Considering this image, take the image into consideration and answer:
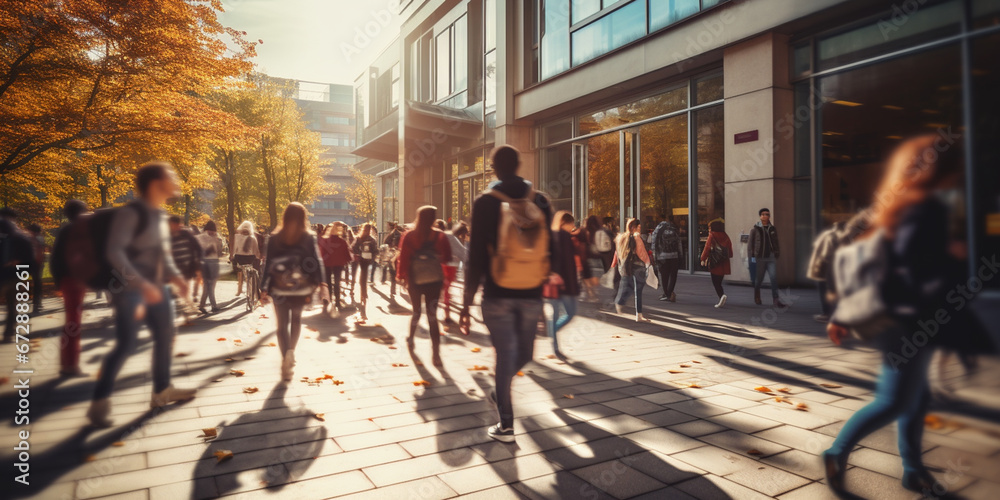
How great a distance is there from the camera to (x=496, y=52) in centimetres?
2295

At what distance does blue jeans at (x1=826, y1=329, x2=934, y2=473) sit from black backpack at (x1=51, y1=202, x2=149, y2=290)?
1038 mm

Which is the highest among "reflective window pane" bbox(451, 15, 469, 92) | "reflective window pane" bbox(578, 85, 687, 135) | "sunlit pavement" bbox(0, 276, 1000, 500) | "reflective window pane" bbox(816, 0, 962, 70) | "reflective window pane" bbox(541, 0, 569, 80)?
"reflective window pane" bbox(451, 15, 469, 92)

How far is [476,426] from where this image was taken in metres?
4.21

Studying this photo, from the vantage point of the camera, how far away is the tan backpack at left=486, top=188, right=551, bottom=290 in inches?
123

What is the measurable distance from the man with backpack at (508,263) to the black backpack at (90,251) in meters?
2.37

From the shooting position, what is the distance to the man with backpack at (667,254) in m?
12.5

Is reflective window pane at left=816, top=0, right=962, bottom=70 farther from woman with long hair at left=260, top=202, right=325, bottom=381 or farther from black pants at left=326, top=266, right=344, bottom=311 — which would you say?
black pants at left=326, top=266, right=344, bottom=311

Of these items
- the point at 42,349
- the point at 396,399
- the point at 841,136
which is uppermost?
the point at 841,136

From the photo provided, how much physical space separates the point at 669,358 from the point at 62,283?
654 centimetres

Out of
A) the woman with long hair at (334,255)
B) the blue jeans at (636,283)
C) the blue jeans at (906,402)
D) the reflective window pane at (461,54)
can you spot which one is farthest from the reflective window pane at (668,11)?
the blue jeans at (906,402)

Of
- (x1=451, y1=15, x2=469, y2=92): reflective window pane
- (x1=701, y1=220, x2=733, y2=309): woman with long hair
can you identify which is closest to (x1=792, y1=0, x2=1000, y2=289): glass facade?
(x1=701, y1=220, x2=733, y2=309): woman with long hair

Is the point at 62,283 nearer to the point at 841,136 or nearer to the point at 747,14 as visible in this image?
the point at 841,136

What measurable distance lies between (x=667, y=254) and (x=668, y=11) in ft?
23.1

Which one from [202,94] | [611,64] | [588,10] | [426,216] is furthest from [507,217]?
[588,10]
